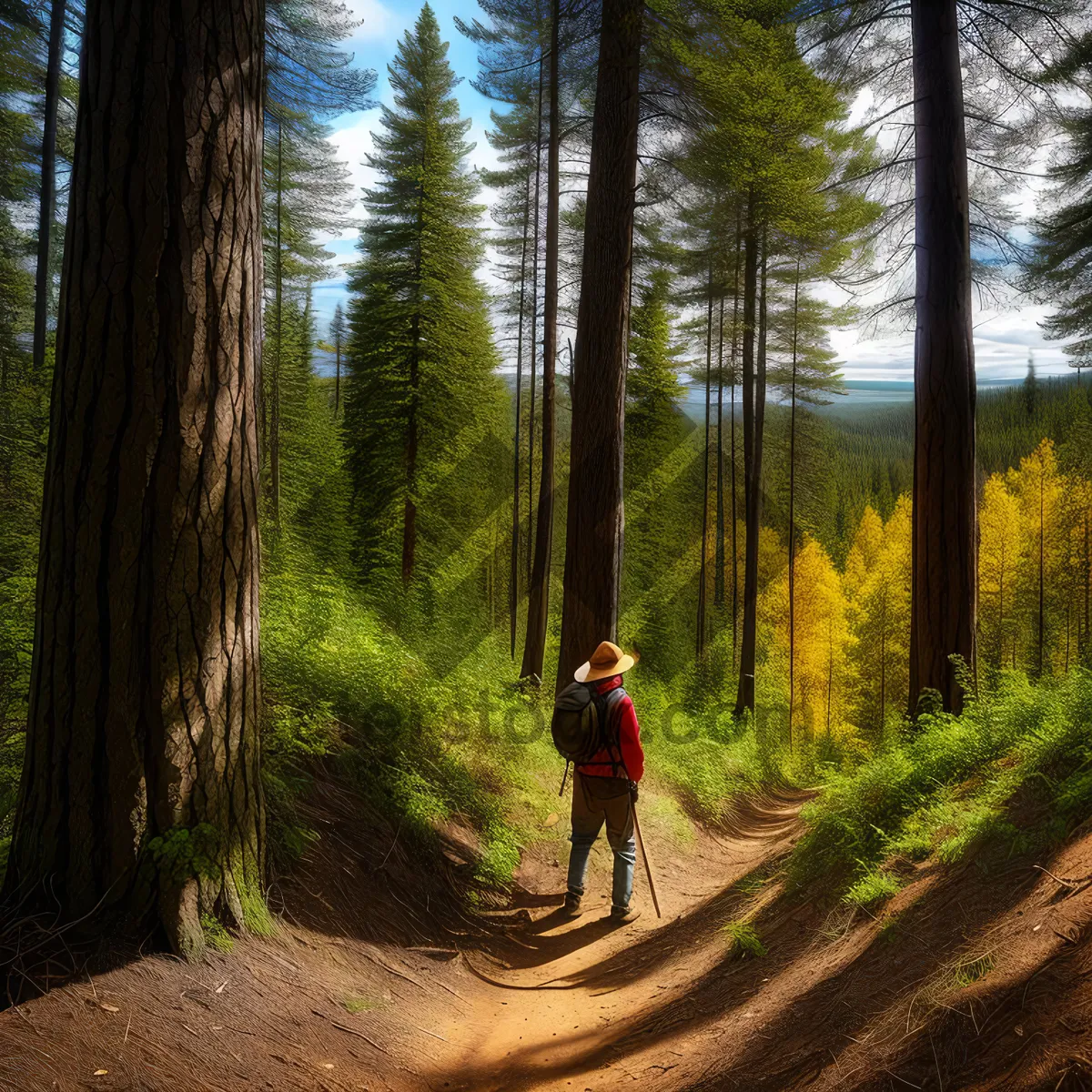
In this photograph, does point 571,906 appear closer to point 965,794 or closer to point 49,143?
point 965,794

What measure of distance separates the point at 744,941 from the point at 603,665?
2365mm

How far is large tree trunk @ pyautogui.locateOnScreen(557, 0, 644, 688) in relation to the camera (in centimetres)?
763

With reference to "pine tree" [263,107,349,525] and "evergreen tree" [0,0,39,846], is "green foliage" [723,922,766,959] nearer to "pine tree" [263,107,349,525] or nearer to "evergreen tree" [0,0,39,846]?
"evergreen tree" [0,0,39,846]

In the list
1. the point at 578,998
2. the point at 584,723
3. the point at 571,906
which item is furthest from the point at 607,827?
the point at 578,998

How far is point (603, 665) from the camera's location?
6.24 metres

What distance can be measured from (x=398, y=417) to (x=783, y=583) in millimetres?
17751

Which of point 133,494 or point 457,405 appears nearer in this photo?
point 133,494

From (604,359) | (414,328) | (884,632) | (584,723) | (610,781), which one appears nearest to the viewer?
(584,723)

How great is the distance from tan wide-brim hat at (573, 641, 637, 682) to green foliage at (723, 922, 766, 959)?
211 centimetres

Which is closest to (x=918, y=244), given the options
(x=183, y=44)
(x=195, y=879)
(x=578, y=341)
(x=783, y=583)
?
(x=578, y=341)

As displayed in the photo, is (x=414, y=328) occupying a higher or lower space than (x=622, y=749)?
higher

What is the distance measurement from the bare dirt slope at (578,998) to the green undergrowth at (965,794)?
21cm

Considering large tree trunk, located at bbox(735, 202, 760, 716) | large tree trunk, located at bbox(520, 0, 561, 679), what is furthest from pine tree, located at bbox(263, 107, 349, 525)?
large tree trunk, located at bbox(735, 202, 760, 716)

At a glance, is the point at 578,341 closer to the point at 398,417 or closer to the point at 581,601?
the point at 581,601
